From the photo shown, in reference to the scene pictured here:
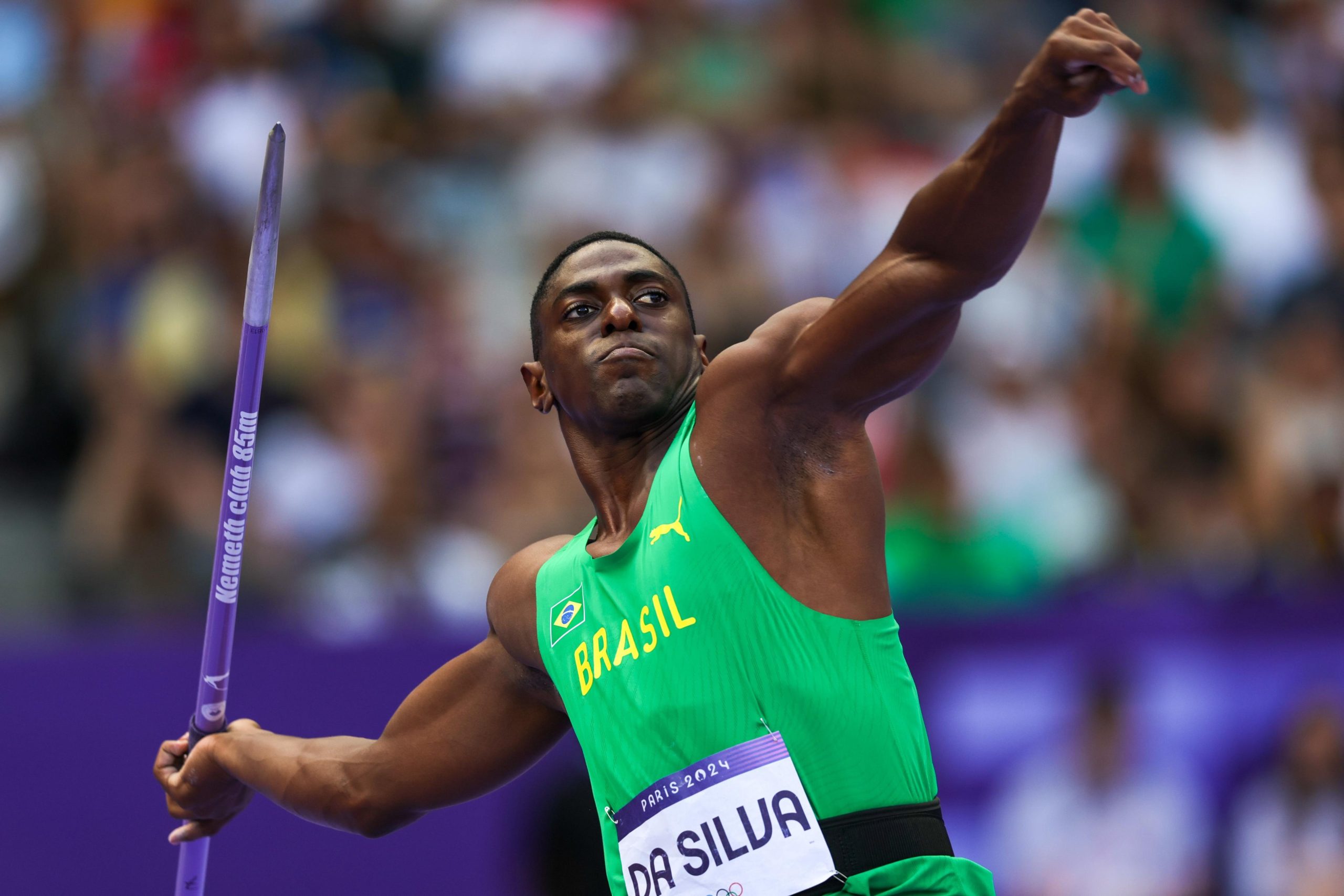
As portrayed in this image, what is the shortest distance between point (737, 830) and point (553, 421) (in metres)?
5.36

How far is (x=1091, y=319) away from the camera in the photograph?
977cm

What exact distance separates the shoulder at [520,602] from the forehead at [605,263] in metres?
0.74

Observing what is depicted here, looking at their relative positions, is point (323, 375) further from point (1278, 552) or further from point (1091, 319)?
point (1278, 552)

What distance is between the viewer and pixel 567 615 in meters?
4.13

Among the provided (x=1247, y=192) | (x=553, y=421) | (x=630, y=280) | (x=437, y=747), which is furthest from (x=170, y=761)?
(x=1247, y=192)

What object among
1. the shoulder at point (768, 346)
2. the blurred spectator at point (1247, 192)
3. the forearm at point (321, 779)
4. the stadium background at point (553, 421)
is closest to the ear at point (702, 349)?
the shoulder at point (768, 346)

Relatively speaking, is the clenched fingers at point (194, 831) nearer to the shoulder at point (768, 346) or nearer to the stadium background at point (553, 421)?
the shoulder at point (768, 346)

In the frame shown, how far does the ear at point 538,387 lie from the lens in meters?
4.49

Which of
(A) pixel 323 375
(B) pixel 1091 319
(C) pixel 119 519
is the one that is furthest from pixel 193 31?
(B) pixel 1091 319

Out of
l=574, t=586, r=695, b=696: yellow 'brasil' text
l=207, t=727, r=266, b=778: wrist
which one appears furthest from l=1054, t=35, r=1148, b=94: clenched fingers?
l=207, t=727, r=266, b=778: wrist

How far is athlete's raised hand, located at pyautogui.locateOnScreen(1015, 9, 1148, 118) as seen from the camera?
3.13m

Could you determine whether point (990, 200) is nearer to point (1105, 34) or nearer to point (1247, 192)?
point (1105, 34)

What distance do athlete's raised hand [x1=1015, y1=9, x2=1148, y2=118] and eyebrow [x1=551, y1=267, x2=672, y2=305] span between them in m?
1.15

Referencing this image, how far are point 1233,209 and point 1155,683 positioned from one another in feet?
13.1
